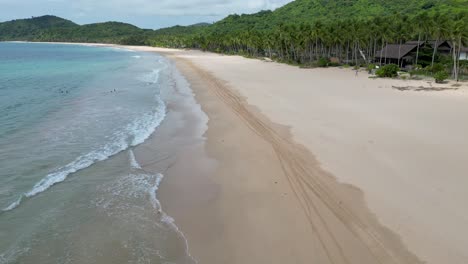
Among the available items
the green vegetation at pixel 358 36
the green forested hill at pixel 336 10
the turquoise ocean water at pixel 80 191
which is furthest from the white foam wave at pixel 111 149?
the green forested hill at pixel 336 10

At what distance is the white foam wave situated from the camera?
43.8ft

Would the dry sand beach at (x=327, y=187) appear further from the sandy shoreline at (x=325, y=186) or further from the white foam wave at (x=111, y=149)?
the white foam wave at (x=111, y=149)

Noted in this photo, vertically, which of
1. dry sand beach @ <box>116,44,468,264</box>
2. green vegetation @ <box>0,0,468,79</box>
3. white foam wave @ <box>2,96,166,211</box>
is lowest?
dry sand beach @ <box>116,44,468,264</box>

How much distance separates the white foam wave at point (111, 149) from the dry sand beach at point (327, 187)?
3.45 metres

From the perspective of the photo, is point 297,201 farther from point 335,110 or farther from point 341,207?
point 335,110

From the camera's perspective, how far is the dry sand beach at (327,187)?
30.1 ft

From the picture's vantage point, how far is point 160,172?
14867 millimetres

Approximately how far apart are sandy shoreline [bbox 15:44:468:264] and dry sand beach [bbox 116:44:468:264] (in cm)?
4

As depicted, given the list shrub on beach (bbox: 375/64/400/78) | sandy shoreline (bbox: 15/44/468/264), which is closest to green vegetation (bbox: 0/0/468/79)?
shrub on beach (bbox: 375/64/400/78)

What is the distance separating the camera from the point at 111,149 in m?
17.7

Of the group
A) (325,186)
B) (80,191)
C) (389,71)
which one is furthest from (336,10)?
(80,191)

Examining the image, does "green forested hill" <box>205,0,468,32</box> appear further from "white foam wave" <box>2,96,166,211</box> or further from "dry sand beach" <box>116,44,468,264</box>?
"white foam wave" <box>2,96,166,211</box>

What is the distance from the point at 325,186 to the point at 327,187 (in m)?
0.11

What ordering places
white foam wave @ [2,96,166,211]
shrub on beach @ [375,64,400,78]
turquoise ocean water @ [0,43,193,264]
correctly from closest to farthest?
turquoise ocean water @ [0,43,193,264], white foam wave @ [2,96,166,211], shrub on beach @ [375,64,400,78]
